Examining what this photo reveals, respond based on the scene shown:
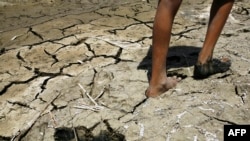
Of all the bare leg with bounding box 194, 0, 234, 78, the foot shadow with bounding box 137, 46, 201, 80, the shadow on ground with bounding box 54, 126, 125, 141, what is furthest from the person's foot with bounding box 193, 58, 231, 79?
the shadow on ground with bounding box 54, 126, 125, 141

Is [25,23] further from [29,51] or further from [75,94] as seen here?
[75,94]

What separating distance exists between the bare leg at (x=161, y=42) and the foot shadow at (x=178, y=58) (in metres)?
0.28

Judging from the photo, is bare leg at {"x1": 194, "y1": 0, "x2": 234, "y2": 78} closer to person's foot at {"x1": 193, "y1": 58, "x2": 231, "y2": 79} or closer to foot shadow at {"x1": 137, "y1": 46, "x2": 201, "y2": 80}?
person's foot at {"x1": 193, "y1": 58, "x2": 231, "y2": 79}

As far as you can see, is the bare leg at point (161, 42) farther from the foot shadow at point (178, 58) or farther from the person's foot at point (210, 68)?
the foot shadow at point (178, 58)

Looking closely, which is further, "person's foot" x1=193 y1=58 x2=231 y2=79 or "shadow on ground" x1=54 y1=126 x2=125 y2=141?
"person's foot" x1=193 y1=58 x2=231 y2=79

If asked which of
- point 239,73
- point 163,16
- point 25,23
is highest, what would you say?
point 163,16

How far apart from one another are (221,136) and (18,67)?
63.6 inches

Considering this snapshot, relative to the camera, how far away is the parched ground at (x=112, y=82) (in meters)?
1.70

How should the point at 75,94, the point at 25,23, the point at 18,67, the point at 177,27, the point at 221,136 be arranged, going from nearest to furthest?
the point at 221,136 → the point at 75,94 → the point at 18,67 → the point at 177,27 → the point at 25,23

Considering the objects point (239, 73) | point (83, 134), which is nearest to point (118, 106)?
point (83, 134)

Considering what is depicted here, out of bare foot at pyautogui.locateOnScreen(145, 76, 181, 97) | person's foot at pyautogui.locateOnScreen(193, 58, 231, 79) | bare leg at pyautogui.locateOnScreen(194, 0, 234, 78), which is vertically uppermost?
bare leg at pyautogui.locateOnScreen(194, 0, 234, 78)

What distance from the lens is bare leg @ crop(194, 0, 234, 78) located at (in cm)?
183

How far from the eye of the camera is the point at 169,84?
190 centimetres

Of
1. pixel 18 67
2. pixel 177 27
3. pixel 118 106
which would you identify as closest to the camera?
pixel 118 106
